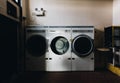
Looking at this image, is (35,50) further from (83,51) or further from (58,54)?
(83,51)

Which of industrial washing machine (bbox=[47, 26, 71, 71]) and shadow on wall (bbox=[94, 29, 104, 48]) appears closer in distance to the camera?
industrial washing machine (bbox=[47, 26, 71, 71])

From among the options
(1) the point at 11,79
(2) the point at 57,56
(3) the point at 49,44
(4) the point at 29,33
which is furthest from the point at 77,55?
(1) the point at 11,79

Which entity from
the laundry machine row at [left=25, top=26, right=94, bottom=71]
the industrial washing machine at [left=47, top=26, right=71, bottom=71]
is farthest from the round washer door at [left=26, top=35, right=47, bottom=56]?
the industrial washing machine at [left=47, top=26, right=71, bottom=71]

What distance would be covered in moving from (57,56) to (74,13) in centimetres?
126


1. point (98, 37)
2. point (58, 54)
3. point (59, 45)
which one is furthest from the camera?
point (98, 37)

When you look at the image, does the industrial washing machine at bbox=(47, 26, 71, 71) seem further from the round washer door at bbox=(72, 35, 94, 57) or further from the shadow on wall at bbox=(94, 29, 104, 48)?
the shadow on wall at bbox=(94, 29, 104, 48)

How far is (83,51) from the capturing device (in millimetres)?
3805

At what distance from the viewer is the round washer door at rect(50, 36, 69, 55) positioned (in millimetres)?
3811

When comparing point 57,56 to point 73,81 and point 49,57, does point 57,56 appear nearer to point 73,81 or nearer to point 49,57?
point 49,57

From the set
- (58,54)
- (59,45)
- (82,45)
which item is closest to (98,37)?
(82,45)

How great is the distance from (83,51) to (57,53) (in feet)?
1.96

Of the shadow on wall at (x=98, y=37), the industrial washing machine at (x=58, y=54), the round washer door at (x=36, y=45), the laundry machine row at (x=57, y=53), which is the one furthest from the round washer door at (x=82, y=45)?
the round washer door at (x=36, y=45)

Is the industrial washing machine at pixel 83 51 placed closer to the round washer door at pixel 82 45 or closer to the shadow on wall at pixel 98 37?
the round washer door at pixel 82 45

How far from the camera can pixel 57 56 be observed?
3.76 metres
